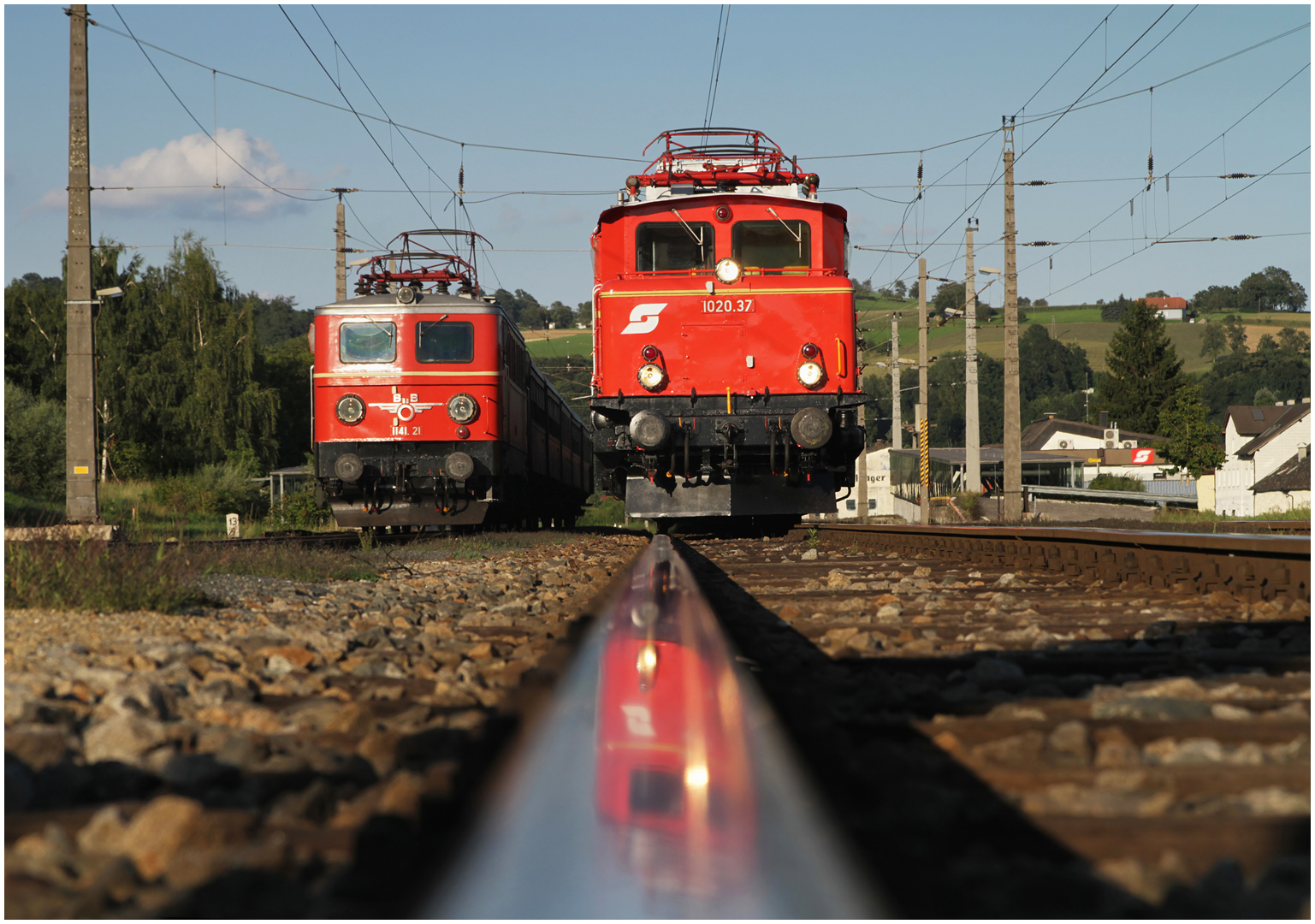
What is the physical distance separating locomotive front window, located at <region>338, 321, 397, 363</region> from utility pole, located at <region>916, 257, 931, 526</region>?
44.1 feet

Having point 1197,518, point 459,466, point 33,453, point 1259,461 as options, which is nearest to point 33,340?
point 33,453

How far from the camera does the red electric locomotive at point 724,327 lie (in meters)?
12.2

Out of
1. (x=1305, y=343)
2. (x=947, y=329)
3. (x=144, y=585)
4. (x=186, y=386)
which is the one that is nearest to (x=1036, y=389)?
(x=947, y=329)

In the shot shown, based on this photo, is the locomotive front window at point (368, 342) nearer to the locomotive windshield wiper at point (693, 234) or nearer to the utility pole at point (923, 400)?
the locomotive windshield wiper at point (693, 234)

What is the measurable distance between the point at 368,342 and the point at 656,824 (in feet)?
48.0

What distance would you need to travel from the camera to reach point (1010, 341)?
22688 mm

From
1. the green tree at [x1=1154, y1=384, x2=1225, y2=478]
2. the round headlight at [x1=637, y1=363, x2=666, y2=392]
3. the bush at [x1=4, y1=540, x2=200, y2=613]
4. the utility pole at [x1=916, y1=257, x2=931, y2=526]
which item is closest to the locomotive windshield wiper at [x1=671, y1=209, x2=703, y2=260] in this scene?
the round headlight at [x1=637, y1=363, x2=666, y2=392]

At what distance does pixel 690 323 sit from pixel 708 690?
9.96 metres

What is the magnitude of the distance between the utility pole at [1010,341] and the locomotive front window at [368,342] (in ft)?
42.7

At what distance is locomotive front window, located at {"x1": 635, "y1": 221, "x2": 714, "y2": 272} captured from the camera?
41.3 ft

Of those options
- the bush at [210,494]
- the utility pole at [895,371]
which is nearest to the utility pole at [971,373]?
the utility pole at [895,371]

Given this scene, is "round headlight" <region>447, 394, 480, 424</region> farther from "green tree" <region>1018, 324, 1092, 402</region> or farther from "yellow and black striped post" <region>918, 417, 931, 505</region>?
"green tree" <region>1018, 324, 1092, 402</region>

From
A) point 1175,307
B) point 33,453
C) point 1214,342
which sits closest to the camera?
point 33,453

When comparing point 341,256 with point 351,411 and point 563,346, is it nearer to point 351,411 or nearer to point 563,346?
point 351,411
